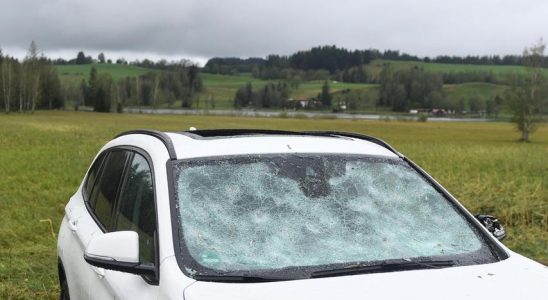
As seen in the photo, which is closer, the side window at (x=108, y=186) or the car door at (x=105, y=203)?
the car door at (x=105, y=203)

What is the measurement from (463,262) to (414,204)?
0.55 m

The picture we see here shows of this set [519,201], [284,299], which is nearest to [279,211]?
[284,299]

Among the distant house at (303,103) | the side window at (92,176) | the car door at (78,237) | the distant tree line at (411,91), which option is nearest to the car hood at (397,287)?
the car door at (78,237)

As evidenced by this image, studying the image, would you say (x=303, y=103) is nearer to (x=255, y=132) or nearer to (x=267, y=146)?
(x=255, y=132)

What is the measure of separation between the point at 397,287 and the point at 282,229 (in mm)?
648

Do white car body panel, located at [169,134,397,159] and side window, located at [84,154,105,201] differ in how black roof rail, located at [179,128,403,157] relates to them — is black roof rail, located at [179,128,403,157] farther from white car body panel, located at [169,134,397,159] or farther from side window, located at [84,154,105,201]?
side window, located at [84,154,105,201]

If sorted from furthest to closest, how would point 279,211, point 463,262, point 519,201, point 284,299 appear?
1. point 519,201
2. point 279,211
3. point 463,262
4. point 284,299

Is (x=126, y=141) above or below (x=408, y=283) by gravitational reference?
above

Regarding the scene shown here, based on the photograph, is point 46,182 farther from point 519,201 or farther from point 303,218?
point 303,218

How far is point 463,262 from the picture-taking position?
2.63 m

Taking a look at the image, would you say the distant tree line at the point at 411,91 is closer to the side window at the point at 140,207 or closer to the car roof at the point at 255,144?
the car roof at the point at 255,144

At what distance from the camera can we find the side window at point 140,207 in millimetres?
2707

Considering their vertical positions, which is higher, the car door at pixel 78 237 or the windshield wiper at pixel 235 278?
the windshield wiper at pixel 235 278

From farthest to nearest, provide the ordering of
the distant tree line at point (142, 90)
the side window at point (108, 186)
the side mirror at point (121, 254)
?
the distant tree line at point (142, 90) < the side window at point (108, 186) < the side mirror at point (121, 254)
